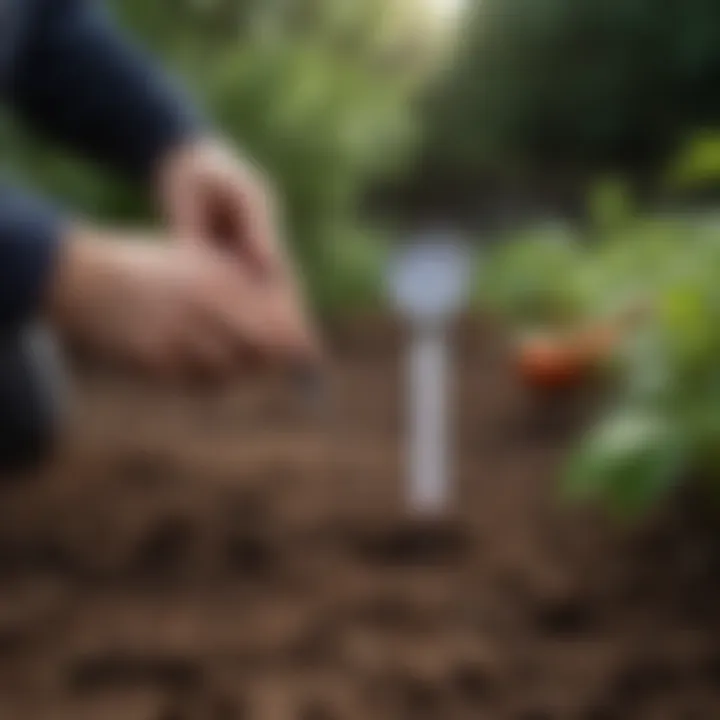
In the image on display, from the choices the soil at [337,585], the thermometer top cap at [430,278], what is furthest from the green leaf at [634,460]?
the thermometer top cap at [430,278]

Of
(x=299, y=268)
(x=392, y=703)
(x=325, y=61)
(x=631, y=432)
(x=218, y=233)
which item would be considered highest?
(x=325, y=61)

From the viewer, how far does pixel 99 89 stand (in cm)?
96

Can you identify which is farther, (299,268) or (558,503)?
(299,268)

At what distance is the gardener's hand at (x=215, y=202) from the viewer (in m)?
0.78

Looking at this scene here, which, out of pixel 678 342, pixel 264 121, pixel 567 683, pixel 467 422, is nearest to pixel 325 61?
pixel 264 121

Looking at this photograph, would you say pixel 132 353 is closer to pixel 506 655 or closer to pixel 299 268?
pixel 506 655

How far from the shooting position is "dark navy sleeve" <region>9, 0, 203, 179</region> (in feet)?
3.04

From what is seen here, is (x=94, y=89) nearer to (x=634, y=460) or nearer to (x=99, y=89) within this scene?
(x=99, y=89)

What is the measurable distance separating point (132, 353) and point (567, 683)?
258 mm

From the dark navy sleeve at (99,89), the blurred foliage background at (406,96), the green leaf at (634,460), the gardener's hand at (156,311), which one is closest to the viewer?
the gardener's hand at (156,311)

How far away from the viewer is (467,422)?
111cm

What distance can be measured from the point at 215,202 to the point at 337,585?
0.22m

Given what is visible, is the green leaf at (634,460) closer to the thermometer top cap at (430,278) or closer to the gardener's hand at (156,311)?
the gardener's hand at (156,311)

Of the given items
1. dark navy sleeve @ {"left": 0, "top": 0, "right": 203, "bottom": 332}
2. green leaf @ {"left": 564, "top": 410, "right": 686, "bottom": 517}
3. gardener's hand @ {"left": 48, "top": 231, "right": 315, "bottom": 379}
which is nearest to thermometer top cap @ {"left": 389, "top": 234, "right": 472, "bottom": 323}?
dark navy sleeve @ {"left": 0, "top": 0, "right": 203, "bottom": 332}
